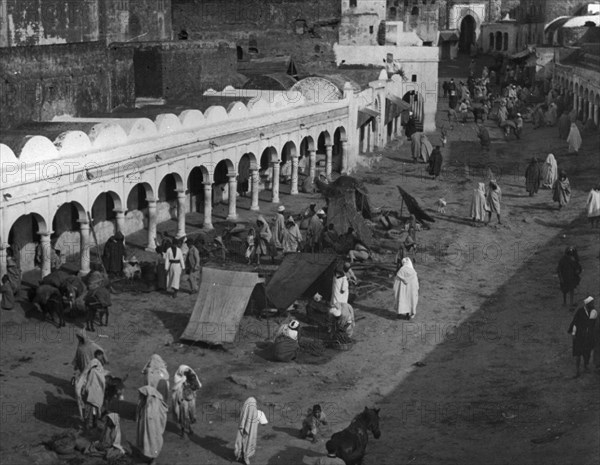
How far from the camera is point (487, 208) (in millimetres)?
28922

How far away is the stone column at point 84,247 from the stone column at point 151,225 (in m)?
2.33

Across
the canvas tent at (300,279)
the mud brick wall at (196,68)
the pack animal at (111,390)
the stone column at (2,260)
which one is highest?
the mud brick wall at (196,68)

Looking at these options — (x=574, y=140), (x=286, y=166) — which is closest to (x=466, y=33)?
(x=574, y=140)

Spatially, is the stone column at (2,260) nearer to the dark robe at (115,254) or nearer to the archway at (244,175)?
the dark robe at (115,254)

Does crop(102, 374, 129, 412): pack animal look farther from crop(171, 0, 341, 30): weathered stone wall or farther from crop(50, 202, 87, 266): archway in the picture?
crop(171, 0, 341, 30): weathered stone wall

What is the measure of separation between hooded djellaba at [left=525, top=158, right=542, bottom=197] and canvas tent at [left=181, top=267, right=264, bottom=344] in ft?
44.6

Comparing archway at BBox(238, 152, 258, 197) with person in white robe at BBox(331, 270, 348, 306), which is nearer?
person in white robe at BBox(331, 270, 348, 306)

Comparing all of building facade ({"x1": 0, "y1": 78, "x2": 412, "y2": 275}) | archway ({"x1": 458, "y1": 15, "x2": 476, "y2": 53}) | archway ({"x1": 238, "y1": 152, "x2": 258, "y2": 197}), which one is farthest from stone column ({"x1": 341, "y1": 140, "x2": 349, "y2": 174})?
archway ({"x1": 458, "y1": 15, "x2": 476, "y2": 53})

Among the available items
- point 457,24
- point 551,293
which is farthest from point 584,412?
point 457,24

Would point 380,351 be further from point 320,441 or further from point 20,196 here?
point 20,196

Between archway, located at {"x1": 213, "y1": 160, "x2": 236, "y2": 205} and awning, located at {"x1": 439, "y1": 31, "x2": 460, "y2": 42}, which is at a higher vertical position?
awning, located at {"x1": 439, "y1": 31, "x2": 460, "y2": 42}

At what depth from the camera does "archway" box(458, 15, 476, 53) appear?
256 feet

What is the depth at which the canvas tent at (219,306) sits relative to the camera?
64.6ft

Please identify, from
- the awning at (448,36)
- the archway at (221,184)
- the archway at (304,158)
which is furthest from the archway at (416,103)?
the awning at (448,36)
